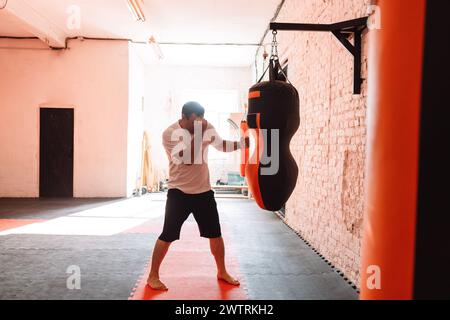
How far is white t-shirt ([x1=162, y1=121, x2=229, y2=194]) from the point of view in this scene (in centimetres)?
291

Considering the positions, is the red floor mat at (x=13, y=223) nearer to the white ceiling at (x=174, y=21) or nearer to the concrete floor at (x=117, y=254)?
the concrete floor at (x=117, y=254)

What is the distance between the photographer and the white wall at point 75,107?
8.61 m

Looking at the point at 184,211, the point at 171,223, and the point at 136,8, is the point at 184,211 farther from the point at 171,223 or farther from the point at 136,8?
the point at 136,8

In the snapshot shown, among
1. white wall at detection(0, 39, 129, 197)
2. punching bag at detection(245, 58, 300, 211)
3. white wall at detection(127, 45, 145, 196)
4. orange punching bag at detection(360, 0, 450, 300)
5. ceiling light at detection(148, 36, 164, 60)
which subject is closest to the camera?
orange punching bag at detection(360, 0, 450, 300)

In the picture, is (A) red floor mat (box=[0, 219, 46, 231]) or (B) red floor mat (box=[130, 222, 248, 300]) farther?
(A) red floor mat (box=[0, 219, 46, 231])

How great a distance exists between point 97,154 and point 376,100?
26.6 feet

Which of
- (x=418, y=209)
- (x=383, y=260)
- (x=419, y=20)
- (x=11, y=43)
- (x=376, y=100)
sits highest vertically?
(x=11, y=43)

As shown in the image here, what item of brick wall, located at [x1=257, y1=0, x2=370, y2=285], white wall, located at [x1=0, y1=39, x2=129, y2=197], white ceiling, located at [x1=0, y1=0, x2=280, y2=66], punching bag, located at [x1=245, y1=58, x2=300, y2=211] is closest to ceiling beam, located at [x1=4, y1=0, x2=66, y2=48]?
white ceiling, located at [x1=0, y1=0, x2=280, y2=66]

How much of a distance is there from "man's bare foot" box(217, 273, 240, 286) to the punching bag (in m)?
1.08

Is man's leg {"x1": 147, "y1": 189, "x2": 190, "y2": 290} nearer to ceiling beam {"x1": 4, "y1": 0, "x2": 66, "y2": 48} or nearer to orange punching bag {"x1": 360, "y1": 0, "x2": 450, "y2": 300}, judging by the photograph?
orange punching bag {"x1": 360, "y1": 0, "x2": 450, "y2": 300}

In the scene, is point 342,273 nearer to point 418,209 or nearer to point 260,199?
point 260,199

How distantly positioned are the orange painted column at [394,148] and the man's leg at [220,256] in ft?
5.64

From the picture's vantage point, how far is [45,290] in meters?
2.90
